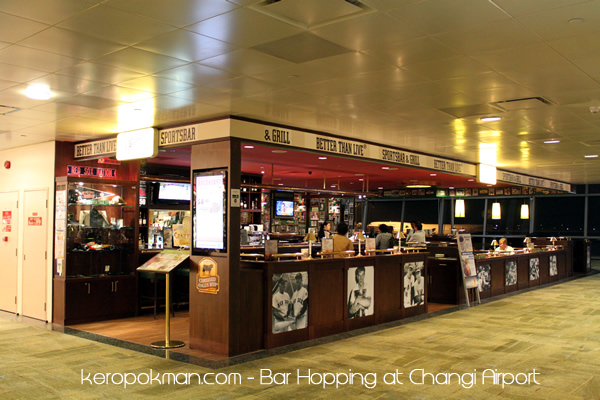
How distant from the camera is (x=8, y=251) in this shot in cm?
973

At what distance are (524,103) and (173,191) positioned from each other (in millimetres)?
7574

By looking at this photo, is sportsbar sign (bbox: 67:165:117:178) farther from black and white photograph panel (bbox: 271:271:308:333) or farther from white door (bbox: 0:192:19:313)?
black and white photograph panel (bbox: 271:271:308:333)

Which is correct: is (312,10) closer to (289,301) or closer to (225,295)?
(225,295)

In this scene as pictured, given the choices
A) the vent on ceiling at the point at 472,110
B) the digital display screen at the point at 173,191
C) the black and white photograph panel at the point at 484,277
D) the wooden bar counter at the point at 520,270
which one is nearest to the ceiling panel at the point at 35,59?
the vent on ceiling at the point at 472,110

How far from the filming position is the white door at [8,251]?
9539 millimetres

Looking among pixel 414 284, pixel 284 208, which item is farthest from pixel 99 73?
pixel 284 208

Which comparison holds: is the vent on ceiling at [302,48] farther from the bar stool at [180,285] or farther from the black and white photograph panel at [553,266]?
the black and white photograph panel at [553,266]

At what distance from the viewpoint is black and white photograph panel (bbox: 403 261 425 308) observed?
9.22 metres

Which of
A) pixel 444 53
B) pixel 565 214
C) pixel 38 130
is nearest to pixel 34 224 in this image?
pixel 38 130

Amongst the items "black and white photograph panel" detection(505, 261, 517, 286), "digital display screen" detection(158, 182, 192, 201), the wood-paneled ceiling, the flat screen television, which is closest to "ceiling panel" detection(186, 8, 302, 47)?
the wood-paneled ceiling

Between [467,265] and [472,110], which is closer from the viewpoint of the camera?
[472,110]

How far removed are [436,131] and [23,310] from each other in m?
7.54

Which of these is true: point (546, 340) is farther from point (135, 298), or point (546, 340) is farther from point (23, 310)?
point (23, 310)

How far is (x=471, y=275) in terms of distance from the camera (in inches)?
416
